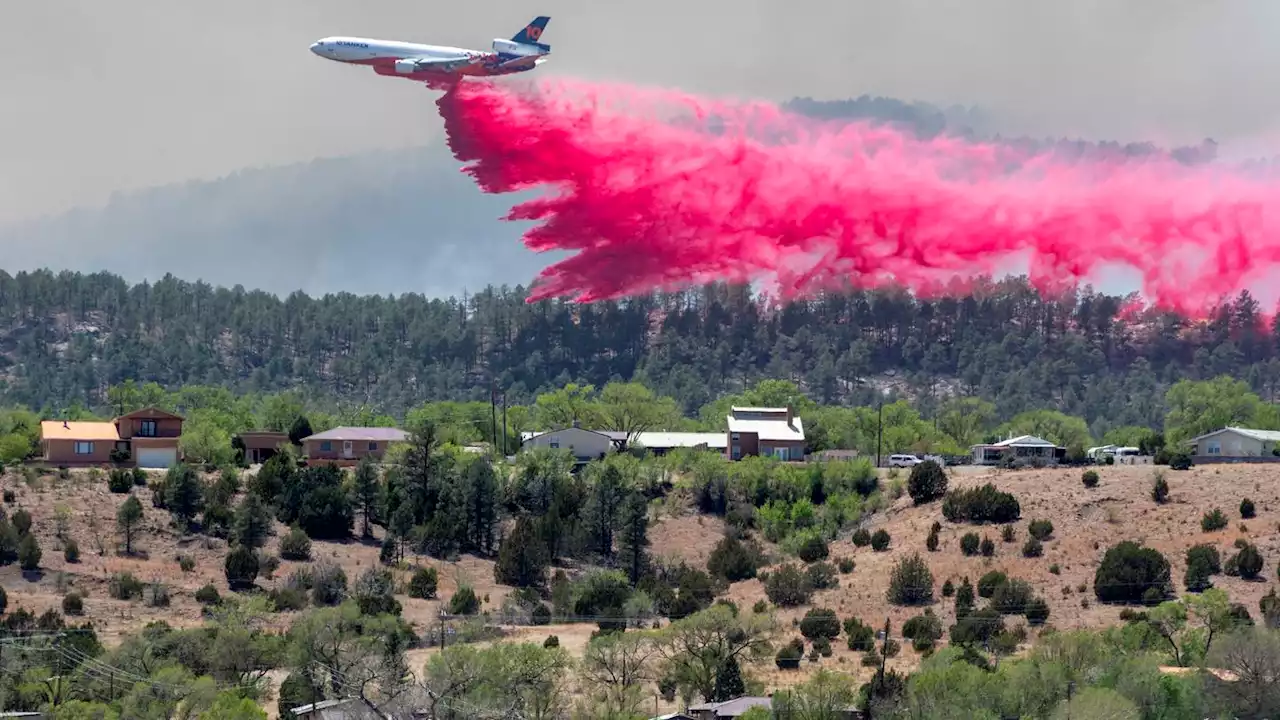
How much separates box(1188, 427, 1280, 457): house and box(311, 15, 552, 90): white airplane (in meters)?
46.7

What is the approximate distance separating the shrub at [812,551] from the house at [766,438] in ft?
81.1

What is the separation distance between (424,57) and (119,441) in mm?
31190

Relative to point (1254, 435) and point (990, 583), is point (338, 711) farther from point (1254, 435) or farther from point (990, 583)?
point (1254, 435)

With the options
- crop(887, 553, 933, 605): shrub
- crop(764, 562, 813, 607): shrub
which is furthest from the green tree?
crop(887, 553, 933, 605): shrub

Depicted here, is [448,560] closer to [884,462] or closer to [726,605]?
[726,605]

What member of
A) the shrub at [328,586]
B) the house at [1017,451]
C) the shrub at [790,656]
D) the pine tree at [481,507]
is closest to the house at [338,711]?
the shrub at [790,656]

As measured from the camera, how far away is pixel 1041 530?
4158 inches

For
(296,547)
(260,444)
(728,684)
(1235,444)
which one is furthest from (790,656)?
(260,444)

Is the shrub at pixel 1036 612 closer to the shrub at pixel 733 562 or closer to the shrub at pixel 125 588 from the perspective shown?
the shrub at pixel 733 562

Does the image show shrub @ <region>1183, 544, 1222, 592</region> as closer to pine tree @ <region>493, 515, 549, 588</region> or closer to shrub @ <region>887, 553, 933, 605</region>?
shrub @ <region>887, 553, 933, 605</region>

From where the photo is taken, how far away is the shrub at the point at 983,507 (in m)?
109

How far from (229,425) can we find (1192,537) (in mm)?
73602

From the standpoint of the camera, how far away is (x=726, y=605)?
8825 centimetres

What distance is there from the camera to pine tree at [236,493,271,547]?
10675cm
